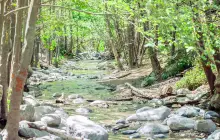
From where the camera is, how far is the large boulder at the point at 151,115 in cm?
925

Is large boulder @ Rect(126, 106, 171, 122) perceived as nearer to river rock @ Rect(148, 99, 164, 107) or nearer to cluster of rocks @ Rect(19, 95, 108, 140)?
river rock @ Rect(148, 99, 164, 107)

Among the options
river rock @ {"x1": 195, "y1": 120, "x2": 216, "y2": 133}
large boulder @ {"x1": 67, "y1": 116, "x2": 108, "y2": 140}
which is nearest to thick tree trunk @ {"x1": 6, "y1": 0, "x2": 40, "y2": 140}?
large boulder @ {"x1": 67, "y1": 116, "x2": 108, "y2": 140}

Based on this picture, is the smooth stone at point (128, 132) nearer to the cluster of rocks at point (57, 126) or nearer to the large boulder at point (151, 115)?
the cluster of rocks at point (57, 126)

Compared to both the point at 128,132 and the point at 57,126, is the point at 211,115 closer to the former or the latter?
the point at 128,132

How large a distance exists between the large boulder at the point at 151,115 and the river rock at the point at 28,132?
3416mm

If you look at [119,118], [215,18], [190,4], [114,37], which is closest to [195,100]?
[119,118]

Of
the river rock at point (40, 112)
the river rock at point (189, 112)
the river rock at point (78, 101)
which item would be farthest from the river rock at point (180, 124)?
the river rock at point (78, 101)

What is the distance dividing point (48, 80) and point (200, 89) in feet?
34.8

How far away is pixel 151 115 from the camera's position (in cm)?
945

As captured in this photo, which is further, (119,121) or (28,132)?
(119,121)

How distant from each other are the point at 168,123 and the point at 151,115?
1222mm

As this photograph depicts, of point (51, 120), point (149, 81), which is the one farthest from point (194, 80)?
point (51, 120)

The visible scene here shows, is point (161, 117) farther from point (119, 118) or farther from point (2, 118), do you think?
point (2, 118)

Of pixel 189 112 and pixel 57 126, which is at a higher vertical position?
pixel 57 126
